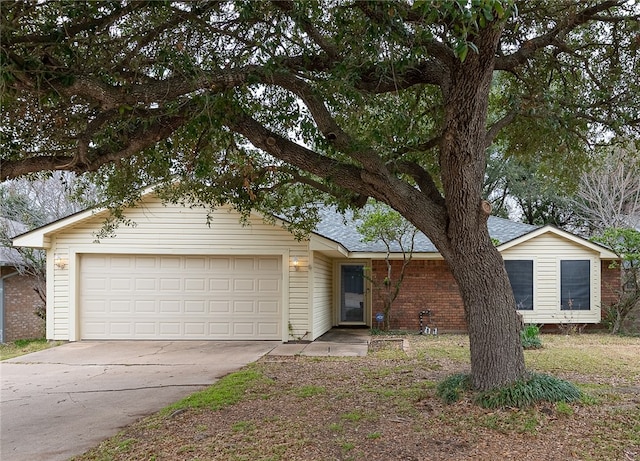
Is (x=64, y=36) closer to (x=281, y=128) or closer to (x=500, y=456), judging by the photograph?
(x=281, y=128)

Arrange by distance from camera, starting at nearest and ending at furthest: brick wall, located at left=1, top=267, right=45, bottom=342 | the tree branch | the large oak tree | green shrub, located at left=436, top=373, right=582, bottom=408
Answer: the large oak tree → green shrub, located at left=436, top=373, right=582, bottom=408 → the tree branch → brick wall, located at left=1, top=267, right=45, bottom=342

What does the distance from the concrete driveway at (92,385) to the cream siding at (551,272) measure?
7769 mm

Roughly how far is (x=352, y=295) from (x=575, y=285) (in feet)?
21.5

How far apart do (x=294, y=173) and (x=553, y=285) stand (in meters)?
9.83

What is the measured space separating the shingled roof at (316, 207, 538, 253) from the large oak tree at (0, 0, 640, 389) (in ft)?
21.1

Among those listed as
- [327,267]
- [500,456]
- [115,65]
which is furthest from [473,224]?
[327,267]

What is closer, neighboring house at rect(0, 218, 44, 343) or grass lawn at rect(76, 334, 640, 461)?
grass lawn at rect(76, 334, 640, 461)

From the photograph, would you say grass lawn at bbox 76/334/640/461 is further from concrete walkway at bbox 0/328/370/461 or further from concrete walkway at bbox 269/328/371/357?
concrete walkway at bbox 269/328/371/357

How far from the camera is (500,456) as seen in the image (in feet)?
14.3

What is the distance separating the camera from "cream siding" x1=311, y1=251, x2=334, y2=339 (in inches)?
469

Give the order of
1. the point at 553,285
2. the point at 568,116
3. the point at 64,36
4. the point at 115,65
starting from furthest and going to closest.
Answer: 1. the point at 553,285
2. the point at 568,116
3. the point at 115,65
4. the point at 64,36

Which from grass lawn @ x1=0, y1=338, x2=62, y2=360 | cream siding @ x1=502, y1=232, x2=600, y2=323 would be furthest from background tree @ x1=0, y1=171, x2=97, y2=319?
cream siding @ x1=502, y1=232, x2=600, y2=323

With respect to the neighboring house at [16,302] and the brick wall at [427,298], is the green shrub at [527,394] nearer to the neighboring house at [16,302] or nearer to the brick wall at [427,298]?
the brick wall at [427,298]

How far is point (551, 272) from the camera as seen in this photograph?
13719mm
